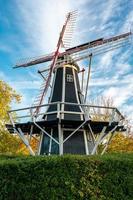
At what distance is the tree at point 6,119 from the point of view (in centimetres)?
2530

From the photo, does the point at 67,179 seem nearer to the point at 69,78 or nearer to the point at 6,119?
the point at 69,78

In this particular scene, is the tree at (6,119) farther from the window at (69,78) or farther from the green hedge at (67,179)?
the green hedge at (67,179)

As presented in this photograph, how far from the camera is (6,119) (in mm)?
26656

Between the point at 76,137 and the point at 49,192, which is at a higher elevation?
the point at 76,137

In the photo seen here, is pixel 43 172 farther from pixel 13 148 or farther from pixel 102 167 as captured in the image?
pixel 13 148

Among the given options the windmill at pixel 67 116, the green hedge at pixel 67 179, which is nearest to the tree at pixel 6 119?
the windmill at pixel 67 116

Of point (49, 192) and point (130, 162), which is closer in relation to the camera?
point (49, 192)

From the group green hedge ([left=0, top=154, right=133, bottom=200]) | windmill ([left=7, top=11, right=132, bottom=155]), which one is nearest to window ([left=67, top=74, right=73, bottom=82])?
windmill ([left=7, top=11, right=132, bottom=155])

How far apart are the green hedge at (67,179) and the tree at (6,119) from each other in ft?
50.3

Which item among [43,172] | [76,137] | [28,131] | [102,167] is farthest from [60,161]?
[28,131]

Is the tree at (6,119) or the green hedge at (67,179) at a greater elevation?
the tree at (6,119)

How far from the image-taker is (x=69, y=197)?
30.0 ft

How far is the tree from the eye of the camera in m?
25.3

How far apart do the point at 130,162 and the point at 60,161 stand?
85.7 inches
